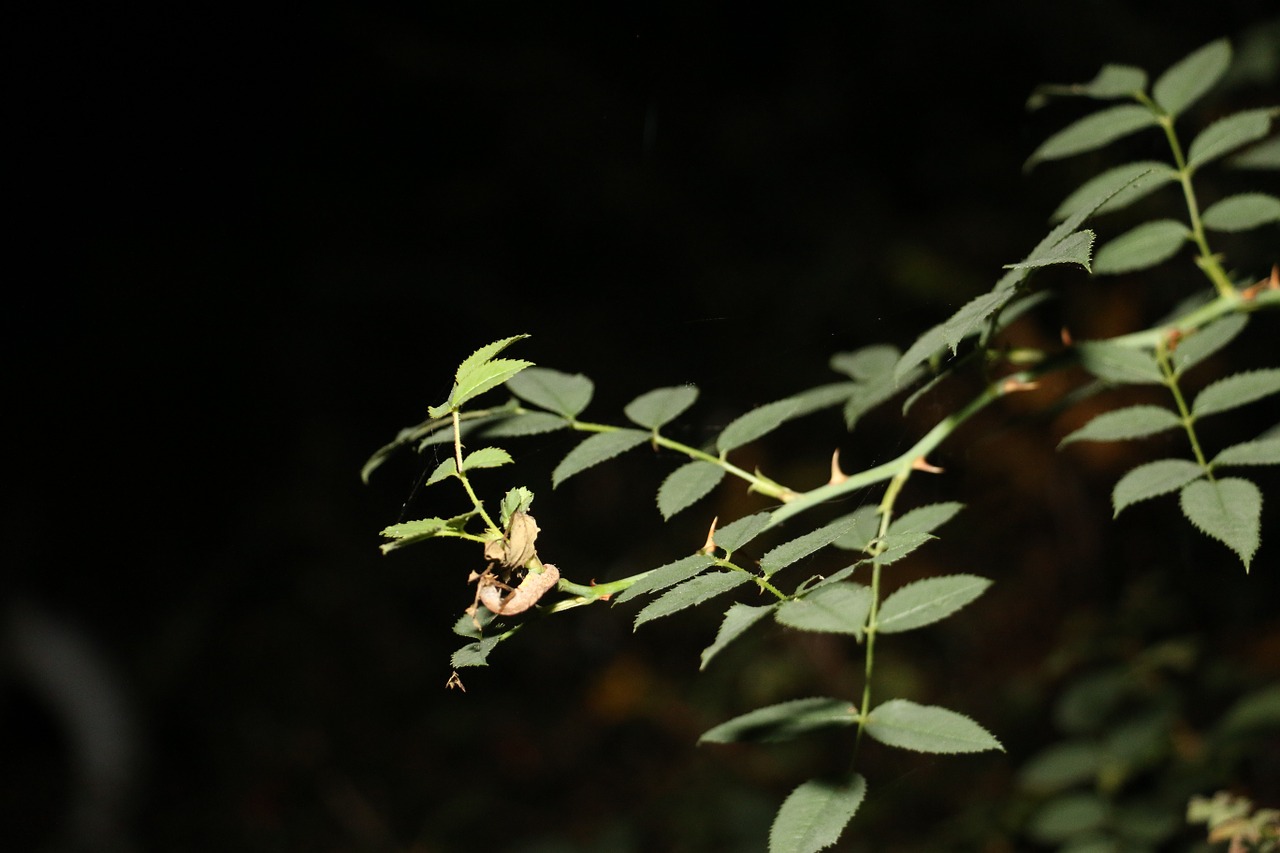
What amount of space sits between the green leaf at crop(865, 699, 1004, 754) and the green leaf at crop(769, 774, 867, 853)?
5 centimetres

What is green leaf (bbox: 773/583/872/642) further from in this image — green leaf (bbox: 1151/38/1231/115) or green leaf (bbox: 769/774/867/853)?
green leaf (bbox: 1151/38/1231/115)

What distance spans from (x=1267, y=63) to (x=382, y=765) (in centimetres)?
365

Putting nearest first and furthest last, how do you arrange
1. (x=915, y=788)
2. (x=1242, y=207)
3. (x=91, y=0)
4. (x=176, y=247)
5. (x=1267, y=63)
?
(x=1242, y=207) → (x=1267, y=63) → (x=915, y=788) → (x=91, y=0) → (x=176, y=247)

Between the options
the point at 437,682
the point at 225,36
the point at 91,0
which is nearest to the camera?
the point at 91,0

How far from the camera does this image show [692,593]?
2.06ft

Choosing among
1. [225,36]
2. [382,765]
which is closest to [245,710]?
[382,765]

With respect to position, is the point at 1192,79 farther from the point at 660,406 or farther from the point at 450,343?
the point at 450,343

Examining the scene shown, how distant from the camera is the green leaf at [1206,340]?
976 mm

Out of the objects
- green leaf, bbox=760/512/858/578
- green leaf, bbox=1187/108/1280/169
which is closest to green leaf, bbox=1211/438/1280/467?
green leaf, bbox=1187/108/1280/169

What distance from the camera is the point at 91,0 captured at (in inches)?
114

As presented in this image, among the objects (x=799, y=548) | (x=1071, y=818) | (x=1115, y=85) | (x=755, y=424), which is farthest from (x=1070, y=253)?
(x=1071, y=818)

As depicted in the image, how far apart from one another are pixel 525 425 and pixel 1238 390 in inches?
29.4

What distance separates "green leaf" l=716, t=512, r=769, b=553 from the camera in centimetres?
68

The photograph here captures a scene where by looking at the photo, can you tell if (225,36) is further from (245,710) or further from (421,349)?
(245,710)
